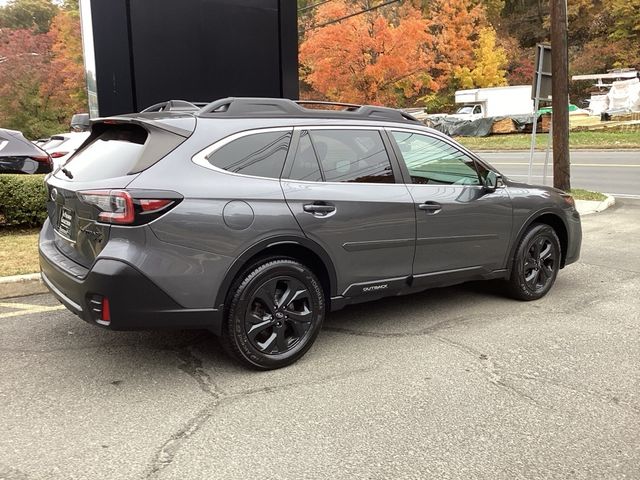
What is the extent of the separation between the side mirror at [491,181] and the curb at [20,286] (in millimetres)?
4129

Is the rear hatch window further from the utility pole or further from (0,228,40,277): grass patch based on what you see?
the utility pole

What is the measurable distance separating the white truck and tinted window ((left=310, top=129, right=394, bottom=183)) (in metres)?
37.4

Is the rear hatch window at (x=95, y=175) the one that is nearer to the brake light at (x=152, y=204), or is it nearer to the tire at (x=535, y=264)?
the brake light at (x=152, y=204)

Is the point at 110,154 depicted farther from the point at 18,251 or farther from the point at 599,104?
the point at 599,104

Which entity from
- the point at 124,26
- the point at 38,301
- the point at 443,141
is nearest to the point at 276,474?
the point at 443,141

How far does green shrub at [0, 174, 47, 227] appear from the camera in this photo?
7.60 m

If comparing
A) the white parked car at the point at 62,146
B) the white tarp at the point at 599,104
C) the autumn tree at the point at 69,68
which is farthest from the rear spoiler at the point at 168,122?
the white tarp at the point at 599,104

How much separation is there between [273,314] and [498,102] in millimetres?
40610

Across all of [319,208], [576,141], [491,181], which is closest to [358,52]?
[576,141]

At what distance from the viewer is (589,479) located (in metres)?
2.73

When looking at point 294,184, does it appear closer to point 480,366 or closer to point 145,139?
point 145,139

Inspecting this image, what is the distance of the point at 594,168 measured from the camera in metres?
18.4

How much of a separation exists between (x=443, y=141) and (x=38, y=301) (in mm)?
3869

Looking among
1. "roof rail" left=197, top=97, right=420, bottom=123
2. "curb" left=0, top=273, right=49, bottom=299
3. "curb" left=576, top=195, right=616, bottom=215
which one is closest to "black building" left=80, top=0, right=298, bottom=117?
"curb" left=0, top=273, right=49, bottom=299
